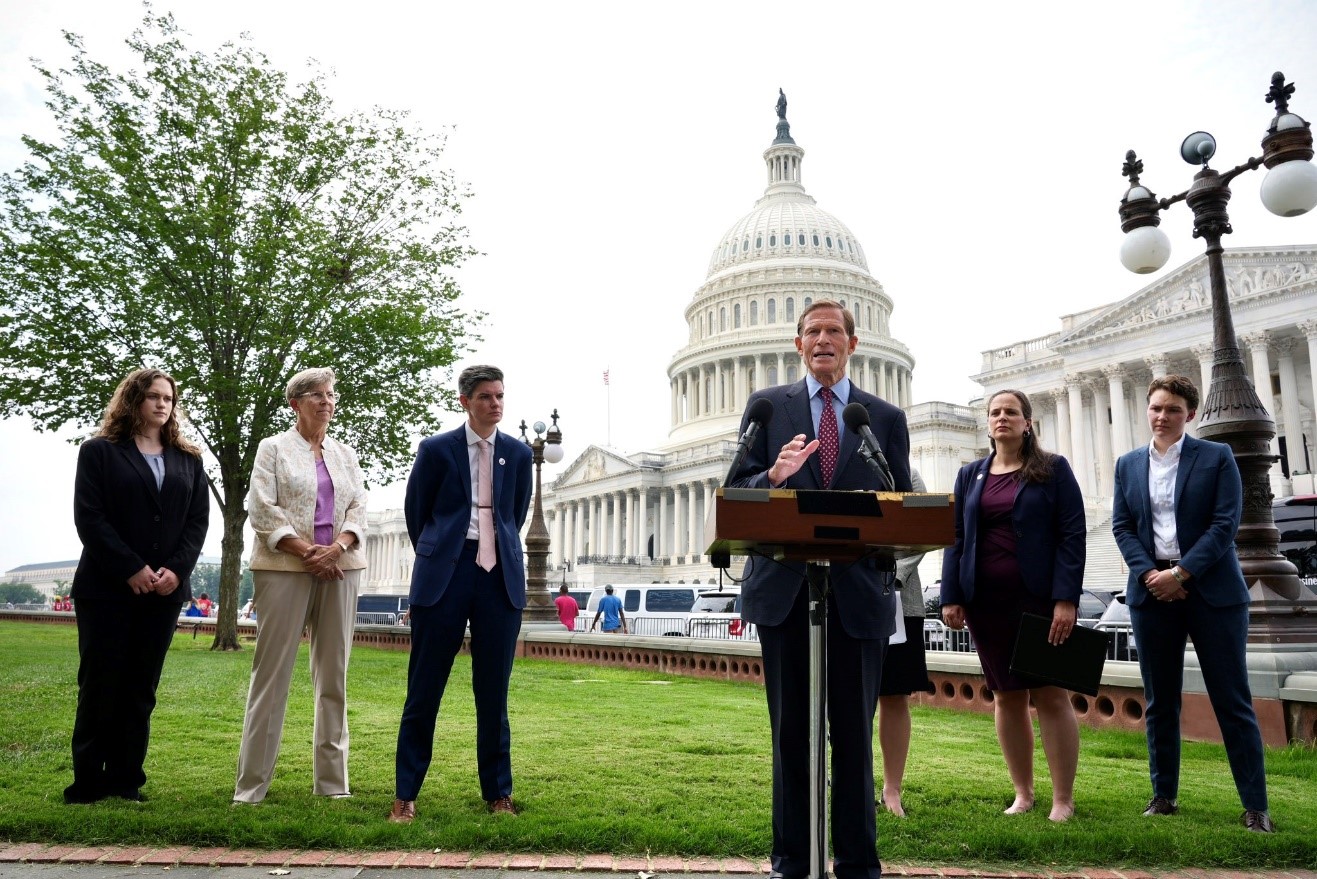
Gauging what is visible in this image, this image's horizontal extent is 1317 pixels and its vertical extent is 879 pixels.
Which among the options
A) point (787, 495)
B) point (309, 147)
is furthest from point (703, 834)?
point (309, 147)

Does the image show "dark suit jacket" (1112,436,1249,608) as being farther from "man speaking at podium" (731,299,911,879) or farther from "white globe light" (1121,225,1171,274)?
"white globe light" (1121,225,1171,274)

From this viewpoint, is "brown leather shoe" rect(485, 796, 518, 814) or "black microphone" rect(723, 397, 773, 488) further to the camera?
"brown leather shoe" rect(485, 796, 518, 814)

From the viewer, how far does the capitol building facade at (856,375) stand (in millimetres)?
50000

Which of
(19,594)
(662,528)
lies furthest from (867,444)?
(19,594)

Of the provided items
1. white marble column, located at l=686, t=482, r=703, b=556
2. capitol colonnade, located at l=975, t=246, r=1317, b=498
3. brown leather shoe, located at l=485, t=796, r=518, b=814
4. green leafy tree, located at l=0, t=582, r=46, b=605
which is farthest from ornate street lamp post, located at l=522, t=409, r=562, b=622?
green leafy tree, located at l=0, t=582, r=46, b=605

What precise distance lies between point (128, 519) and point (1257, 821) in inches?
270

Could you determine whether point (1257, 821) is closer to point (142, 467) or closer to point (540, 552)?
point (142, 467)

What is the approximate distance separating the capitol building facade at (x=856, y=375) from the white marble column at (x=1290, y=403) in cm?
8

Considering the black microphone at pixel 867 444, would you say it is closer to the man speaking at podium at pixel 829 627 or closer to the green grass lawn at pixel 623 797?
the man speaking at podium at pixel 829 627

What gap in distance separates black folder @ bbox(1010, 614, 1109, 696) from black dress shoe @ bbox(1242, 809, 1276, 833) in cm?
108

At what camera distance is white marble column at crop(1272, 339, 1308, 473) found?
165 feet

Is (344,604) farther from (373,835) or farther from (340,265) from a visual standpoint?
(340,265)

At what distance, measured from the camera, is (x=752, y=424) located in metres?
4.06

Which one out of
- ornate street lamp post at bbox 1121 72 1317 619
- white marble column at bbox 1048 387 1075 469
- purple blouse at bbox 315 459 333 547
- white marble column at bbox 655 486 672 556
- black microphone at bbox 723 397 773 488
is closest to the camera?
black microphone at bbox 723 397 773 488
